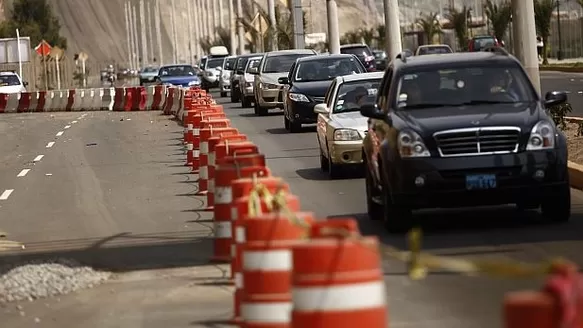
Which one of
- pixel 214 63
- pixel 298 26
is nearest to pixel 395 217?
pixel 298 26

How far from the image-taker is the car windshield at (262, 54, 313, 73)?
42906mm

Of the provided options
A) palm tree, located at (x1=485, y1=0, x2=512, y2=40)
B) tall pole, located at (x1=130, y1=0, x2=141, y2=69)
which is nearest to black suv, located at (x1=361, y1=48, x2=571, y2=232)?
palm tree, located at (x1=485, y1=0, x2=512, y2=40)

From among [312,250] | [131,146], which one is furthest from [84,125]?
[312,250]

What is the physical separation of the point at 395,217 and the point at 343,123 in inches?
279

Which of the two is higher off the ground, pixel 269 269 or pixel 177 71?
pixel 269 269

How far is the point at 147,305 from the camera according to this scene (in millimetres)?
10930

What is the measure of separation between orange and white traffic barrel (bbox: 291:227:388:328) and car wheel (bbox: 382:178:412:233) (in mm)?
8180

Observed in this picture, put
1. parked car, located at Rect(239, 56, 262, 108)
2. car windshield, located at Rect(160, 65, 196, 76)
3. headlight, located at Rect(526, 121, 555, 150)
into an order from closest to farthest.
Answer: headlight, located at Rect(526, 121, 555, 150) < parked car, located at Rect(239, 56, 262, 108) < car windshield, located at Rect(160, 65, 196, 76)

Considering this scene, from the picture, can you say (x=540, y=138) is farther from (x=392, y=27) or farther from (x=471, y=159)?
(x=392, y=27)

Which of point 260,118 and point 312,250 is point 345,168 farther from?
point 260,118

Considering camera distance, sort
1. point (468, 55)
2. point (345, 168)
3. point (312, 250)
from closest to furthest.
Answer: point (312, 250)
point (468, 55)
point (345, 168)

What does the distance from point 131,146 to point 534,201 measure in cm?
1895

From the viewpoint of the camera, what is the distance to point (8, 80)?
63031 mm

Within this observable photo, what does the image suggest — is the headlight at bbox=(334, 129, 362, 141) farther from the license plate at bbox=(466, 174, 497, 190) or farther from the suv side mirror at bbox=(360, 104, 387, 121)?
the license plate at bbox=(466, 174, 497, 190)
